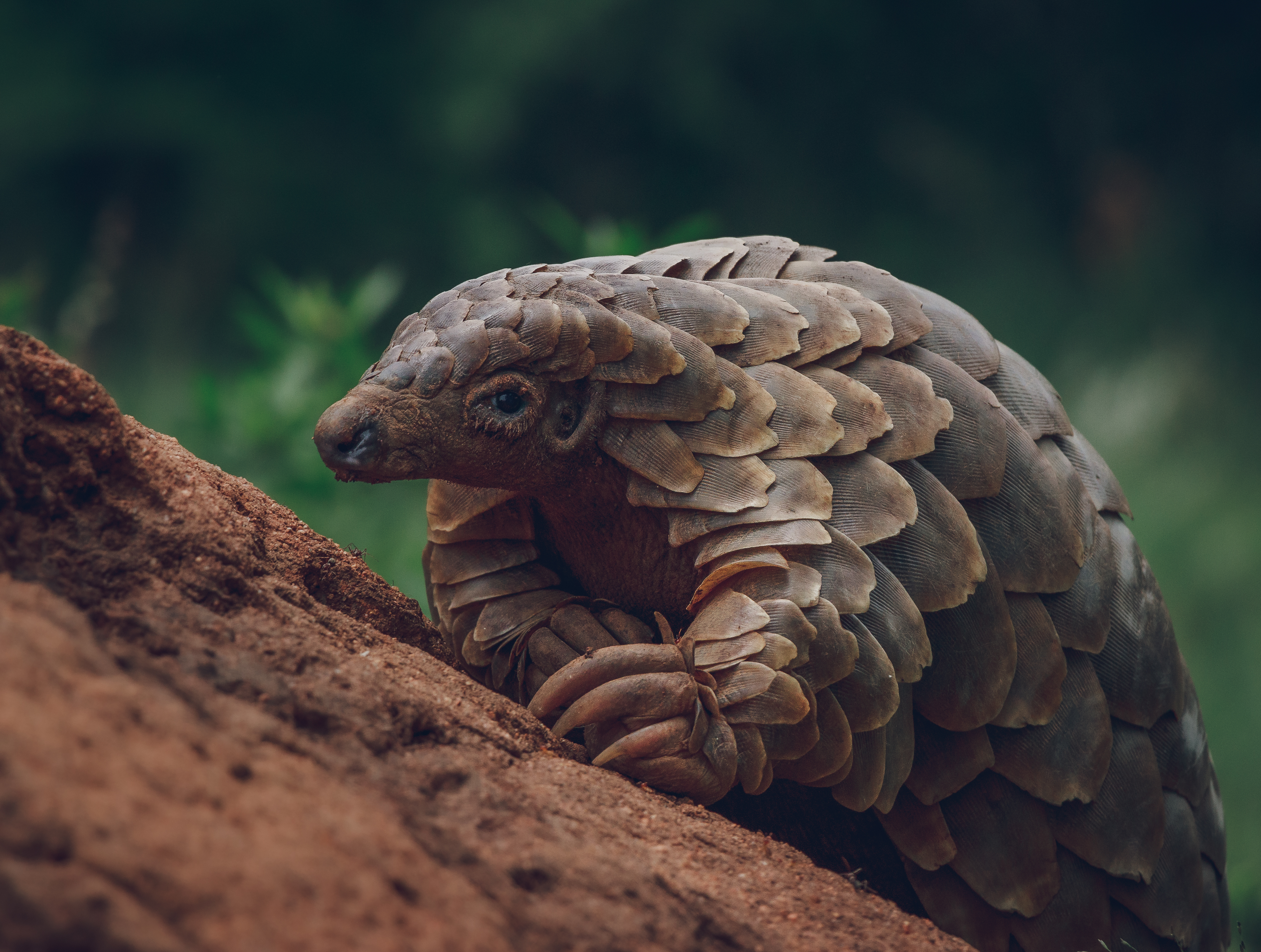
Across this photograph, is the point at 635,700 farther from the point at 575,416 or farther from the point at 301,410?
the point at 301,410

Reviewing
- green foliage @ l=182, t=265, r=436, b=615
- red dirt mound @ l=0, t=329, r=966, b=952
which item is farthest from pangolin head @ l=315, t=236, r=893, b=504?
green foliage @ l=182, t=265, r=436, b=615

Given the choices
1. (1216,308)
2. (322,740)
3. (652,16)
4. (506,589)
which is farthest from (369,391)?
(1216,308)

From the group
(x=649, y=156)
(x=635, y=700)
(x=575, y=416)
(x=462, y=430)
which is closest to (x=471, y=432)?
(x=462, y=430)

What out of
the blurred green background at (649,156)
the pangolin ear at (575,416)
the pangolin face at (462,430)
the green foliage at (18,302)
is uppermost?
the blurred green background at (649,156)

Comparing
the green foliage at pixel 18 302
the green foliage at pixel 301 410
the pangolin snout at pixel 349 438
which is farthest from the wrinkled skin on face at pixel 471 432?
the green foliage at pixel 18 302

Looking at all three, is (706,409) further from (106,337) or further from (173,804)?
(106,337)

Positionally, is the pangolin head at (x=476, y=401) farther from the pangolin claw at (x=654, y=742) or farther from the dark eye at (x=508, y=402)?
the pangolin claw at (x=654, y=742)

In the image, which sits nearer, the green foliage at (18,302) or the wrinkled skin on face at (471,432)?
the wrinkled skin on face at (471,432)
